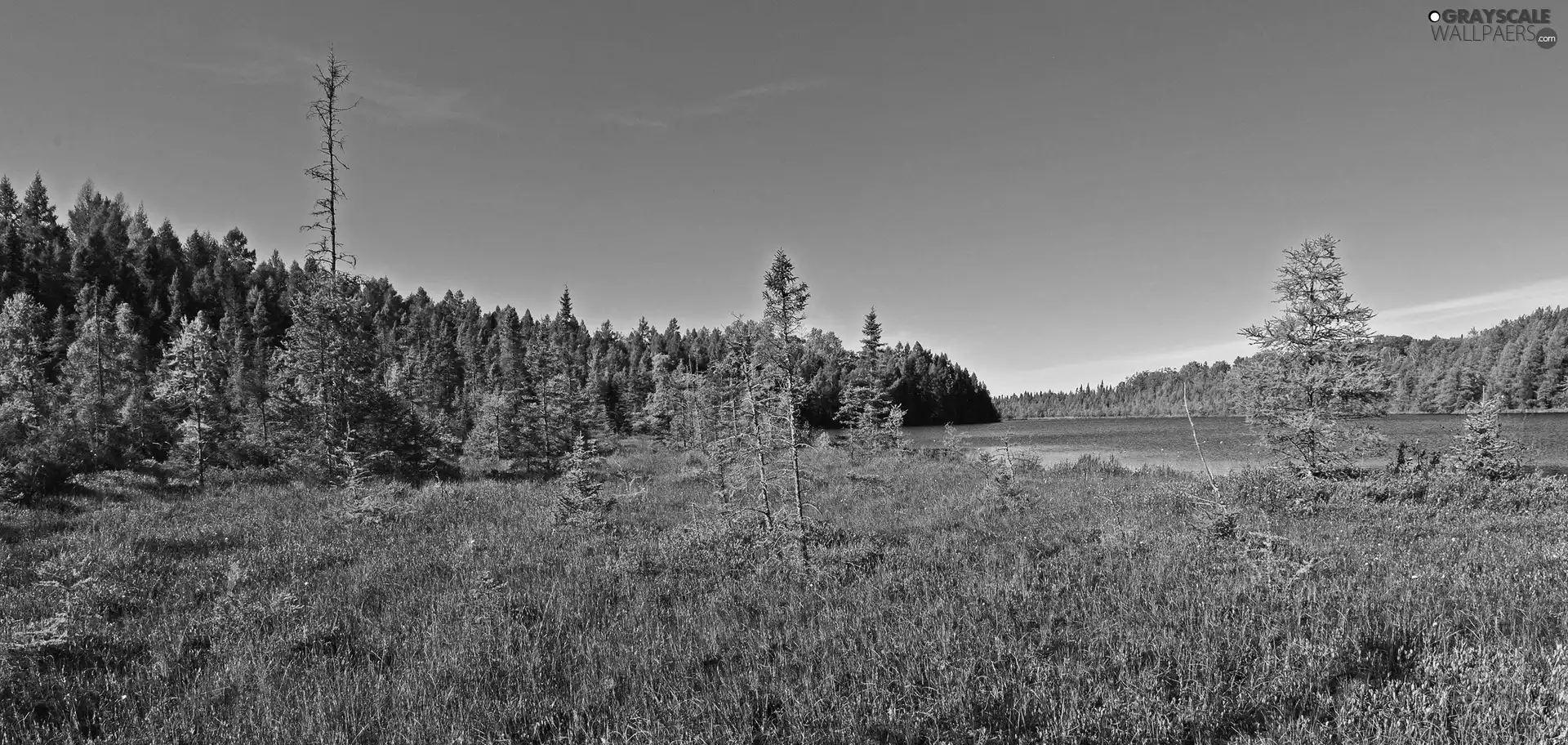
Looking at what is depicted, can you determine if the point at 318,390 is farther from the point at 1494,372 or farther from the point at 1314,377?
the point at 1494,372

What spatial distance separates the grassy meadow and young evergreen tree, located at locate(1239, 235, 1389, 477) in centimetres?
451

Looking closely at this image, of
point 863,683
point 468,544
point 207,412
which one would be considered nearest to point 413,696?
point 863,683

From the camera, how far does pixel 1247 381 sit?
54.3 ft

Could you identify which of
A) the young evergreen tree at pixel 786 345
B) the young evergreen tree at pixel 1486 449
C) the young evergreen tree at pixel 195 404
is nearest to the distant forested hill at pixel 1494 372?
the young evergreen tree at pixel 1486 449

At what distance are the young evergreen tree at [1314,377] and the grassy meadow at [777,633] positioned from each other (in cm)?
451

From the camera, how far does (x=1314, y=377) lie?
15.5 meters

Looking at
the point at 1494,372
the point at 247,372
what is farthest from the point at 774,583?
the point at 1494,372

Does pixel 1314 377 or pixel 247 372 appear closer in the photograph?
pixel 1314 377

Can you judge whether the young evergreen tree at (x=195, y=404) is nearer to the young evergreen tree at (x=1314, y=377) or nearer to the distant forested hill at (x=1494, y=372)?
the young evergreen tree at (x=1314, y=377)

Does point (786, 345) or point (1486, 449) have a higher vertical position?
point (786, 345)

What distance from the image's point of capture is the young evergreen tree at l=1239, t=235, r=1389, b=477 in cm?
1526

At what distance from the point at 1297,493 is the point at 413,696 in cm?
1994

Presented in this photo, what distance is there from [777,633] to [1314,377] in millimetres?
17966

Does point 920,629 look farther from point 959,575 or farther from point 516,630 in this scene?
point 516,630
